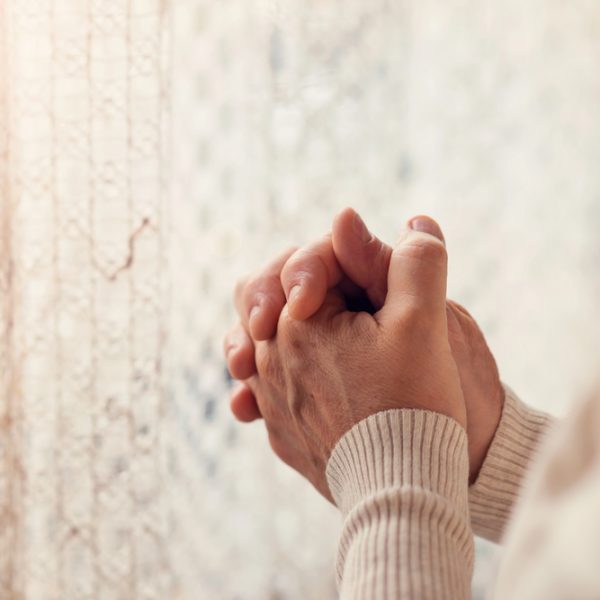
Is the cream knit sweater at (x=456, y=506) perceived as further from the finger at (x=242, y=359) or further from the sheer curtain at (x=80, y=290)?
the sheer curtain at (x=80, y=290)

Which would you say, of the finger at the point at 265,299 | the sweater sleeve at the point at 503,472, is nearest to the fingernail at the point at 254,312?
the finger at the point at 265,299

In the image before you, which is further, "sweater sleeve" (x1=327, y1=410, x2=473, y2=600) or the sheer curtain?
the sheer curtain

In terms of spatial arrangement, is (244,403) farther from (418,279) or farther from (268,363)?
(418,279)

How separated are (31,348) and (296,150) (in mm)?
597

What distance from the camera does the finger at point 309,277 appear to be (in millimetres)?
857

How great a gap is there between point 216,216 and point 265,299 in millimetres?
435

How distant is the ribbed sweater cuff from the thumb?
0.11 metres

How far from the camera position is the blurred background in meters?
1.10

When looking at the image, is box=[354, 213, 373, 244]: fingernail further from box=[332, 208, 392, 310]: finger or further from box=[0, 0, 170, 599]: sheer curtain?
box=[0, 0, 170, 599]: sheer curtain

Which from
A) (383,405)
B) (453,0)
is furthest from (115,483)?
(453,0)

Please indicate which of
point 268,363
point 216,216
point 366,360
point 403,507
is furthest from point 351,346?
point 216,216

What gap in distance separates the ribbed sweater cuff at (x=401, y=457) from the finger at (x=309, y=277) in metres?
0.16

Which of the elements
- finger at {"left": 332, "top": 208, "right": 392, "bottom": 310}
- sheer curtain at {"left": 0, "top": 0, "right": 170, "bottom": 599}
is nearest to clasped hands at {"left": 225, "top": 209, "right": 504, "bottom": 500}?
finger at {"left": 332, "top": 208, "right": 392, "bottom": 310}

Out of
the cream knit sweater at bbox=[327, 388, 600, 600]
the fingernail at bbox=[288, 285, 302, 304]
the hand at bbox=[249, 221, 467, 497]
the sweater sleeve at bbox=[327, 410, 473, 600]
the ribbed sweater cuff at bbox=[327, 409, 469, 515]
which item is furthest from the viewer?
the fingernail at bbox=[288, 285, 302, 304]
